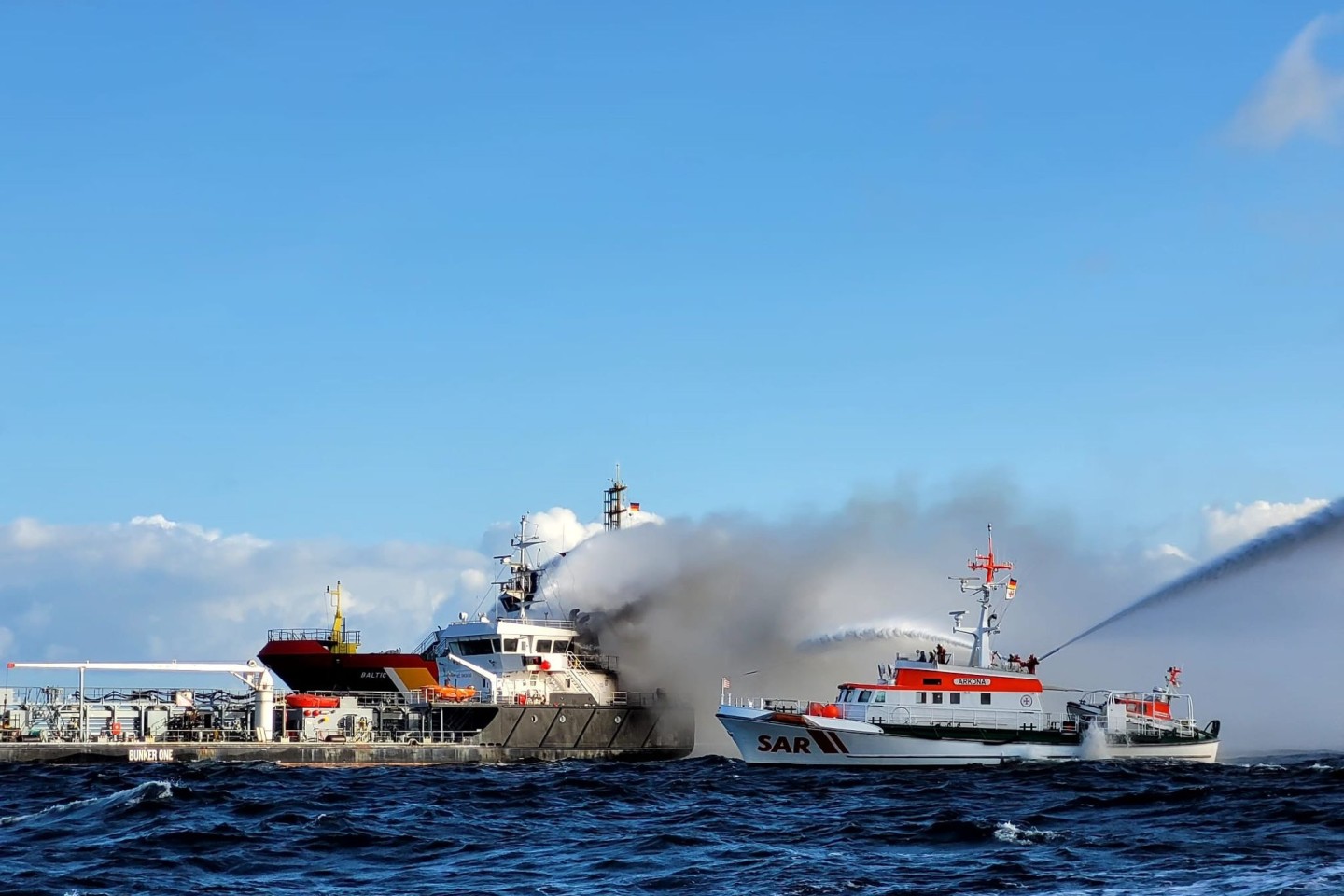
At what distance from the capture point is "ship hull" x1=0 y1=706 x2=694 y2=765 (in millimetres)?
55219

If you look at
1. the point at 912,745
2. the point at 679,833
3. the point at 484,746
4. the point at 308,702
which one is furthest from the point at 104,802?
the point at 912,745

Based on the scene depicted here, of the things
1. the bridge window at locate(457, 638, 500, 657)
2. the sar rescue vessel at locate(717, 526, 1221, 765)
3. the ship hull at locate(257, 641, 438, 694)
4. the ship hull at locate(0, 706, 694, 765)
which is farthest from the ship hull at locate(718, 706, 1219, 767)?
the ship hull at locate(257, 641, 438, 694)

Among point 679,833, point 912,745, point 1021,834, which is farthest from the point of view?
point 912,745

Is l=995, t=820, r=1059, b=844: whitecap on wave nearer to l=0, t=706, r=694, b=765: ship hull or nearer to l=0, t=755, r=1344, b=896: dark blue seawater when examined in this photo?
l=0, t=755, r=1344, b=896: dark blue seawater

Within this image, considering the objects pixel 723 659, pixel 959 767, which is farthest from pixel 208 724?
pixel 959 767

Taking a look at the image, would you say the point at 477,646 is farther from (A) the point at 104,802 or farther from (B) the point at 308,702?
(A) the point at 104,802

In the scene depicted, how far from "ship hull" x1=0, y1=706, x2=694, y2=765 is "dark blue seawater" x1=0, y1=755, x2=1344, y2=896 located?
4181mm

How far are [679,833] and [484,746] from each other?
90.7ft

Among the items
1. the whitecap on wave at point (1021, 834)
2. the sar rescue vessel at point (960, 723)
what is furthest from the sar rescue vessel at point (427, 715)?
the whitecap on wave at point (1021, 834)

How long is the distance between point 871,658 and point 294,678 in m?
29.8

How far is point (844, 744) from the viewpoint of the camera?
179ft

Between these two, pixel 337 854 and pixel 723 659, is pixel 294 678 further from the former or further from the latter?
pixel 337 854

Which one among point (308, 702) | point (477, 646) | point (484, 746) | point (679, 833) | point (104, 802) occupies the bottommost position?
point (679, 833)

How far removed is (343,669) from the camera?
70.6 meters
